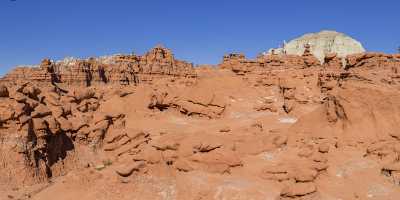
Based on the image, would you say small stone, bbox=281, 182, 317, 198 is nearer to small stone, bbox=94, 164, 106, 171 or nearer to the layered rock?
small stone, bbox=94, 164, 106, 171

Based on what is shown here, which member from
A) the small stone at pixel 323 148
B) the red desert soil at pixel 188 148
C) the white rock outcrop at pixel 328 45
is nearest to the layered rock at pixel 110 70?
the red desert soil at pixel 188 148

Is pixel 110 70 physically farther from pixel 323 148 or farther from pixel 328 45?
pixel 328 45

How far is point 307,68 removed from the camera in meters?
31.9

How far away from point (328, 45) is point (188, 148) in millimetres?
62674

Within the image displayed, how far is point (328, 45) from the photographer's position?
72.9m

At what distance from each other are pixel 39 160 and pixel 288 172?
9212mm

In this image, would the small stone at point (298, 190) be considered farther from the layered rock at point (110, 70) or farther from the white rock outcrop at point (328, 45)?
the white rock outcrop at point (328, 45)

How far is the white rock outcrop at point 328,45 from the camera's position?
237 feet

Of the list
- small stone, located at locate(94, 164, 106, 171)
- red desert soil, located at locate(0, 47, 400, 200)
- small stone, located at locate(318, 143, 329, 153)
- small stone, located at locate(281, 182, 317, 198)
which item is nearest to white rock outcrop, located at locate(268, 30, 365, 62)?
red desert soil, located at locate(0, 47, 400, 200)

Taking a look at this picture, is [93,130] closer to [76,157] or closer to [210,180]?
[76,157]

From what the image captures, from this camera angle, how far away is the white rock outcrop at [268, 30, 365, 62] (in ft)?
237

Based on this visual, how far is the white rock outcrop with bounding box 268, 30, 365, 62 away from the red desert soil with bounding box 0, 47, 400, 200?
4851 cm

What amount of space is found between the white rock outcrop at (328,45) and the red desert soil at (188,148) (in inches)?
1910

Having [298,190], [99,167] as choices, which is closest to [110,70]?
[99,167]
